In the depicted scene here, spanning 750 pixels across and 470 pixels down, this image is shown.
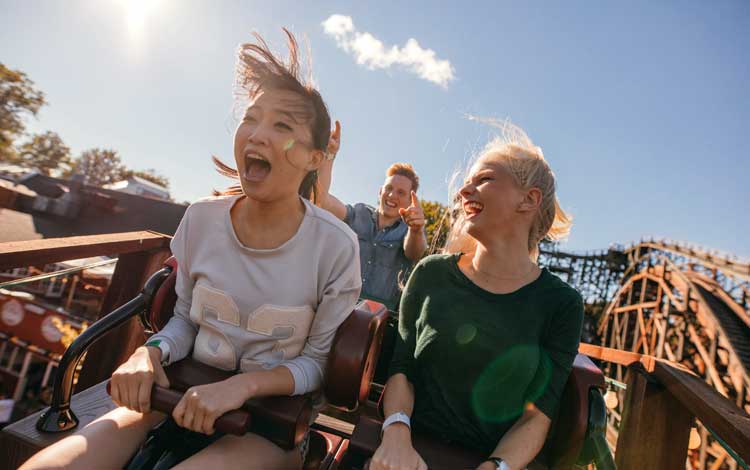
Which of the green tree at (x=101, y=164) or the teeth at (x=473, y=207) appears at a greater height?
the green tree at (x=101, y=164)

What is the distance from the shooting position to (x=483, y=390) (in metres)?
1.23

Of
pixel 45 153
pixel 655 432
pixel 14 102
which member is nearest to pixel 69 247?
pixel 655 432

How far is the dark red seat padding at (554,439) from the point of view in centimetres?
104

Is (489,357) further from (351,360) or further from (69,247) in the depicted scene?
(69,247)

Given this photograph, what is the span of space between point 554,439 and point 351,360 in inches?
27.8

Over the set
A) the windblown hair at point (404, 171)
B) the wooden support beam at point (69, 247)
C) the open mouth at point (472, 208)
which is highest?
the windblown hair at point (404, 171)

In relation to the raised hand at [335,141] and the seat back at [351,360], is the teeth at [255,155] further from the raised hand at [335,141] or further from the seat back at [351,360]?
the seat back at [351,360]

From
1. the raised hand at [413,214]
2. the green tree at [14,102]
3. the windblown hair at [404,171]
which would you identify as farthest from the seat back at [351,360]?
the green tree at [14,102]

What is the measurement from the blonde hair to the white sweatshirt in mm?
523

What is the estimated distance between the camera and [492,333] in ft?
4.10

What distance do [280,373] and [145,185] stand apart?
29.7 meters

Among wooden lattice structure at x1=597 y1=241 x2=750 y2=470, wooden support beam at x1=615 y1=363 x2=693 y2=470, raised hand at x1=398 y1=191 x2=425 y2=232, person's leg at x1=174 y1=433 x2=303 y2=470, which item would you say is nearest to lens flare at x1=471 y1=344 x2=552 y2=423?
person's leg at x1=174 y1=433 x2=303 y2=470

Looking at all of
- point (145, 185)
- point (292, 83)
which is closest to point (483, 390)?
point (292, 83)

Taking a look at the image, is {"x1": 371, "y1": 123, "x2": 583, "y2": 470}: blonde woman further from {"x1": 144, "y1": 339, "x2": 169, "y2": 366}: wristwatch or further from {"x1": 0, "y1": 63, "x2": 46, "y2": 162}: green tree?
{"x1": 0, "y1": 63, "x2": 46, "y2": 162}: green tree
